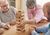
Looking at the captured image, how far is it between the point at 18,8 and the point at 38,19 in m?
0.14

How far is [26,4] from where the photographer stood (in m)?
0.88

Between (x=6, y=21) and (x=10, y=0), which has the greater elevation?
(x=10, y=0)

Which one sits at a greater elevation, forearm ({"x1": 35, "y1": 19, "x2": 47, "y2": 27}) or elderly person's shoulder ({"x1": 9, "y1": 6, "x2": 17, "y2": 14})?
elderly person's shoulder ({"x1": 9, "y1": 6, "x2": 17, "y2": 14})

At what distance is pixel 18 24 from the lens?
2.89ft

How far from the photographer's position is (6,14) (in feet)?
2.92

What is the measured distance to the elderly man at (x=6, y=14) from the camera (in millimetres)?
878

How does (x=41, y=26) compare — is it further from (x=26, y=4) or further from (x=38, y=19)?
(x=26, y=4)

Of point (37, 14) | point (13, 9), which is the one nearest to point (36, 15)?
point (37, 14)

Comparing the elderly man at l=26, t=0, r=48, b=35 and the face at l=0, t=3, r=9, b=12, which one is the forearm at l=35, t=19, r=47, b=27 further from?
the face at l=0, t=3, r=9, b=12

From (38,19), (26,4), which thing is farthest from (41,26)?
(26,4)

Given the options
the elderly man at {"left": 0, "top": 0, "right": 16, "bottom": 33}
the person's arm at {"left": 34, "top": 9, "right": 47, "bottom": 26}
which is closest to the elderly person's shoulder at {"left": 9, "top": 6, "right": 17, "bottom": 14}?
the elderly man at {"left": 0, "top": 0, "right": 16, "bottom": 33}

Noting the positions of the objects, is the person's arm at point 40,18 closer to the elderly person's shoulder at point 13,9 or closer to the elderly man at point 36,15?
the elderly man at point 36,15

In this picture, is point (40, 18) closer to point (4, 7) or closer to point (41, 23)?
point (41, 23)

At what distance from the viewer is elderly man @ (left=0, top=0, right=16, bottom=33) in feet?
2.88
